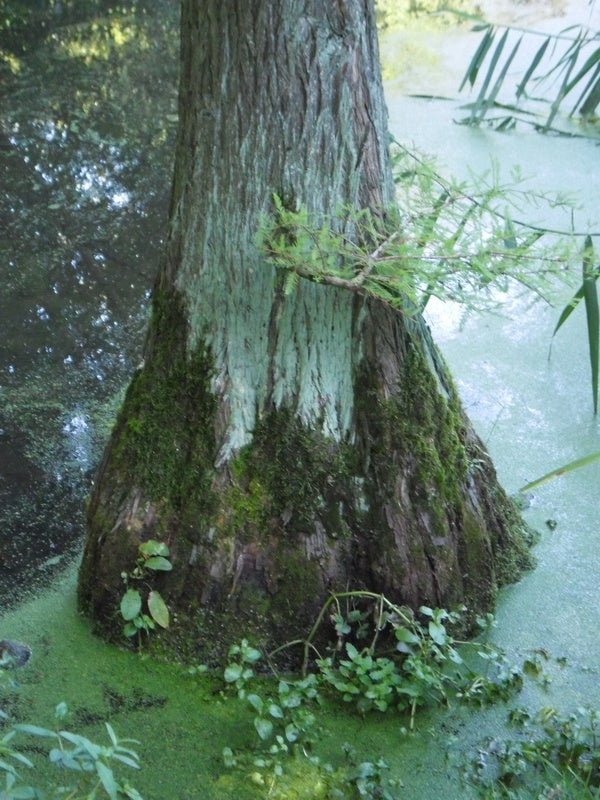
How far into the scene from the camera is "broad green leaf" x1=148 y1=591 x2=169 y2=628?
6.25ft

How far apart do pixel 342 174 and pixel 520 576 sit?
109 centimetres

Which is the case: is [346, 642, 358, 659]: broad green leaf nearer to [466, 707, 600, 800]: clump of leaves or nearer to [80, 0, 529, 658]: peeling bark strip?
[80, 0, 529, 658]: peeling bark strip

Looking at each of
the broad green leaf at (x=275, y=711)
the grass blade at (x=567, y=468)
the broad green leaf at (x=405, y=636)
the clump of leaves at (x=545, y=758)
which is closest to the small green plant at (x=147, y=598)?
the broad green leaf at (x=275, y=711)

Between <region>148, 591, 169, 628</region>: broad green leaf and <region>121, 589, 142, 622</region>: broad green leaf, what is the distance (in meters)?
0.03

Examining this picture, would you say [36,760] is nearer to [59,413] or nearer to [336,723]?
[336,723]

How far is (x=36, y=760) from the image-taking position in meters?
1.67

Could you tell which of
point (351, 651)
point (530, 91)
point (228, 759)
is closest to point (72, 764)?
point (228, 759)

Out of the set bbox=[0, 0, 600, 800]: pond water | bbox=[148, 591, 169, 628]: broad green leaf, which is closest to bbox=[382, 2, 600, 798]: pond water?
bbox=[0, 0, 600, 800]: pond water

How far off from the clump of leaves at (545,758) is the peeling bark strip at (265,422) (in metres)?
0.34

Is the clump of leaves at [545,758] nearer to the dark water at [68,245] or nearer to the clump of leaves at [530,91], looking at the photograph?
the dark water at [68,245]

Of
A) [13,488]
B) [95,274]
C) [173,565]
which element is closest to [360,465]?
[173,565]

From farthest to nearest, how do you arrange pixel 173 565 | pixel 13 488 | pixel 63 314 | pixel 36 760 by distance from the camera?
pixel 63 314 → pixel 13 488 → pixel 173 565 → pixel 36 760

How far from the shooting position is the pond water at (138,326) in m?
2.17

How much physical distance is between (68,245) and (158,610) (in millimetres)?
2279
